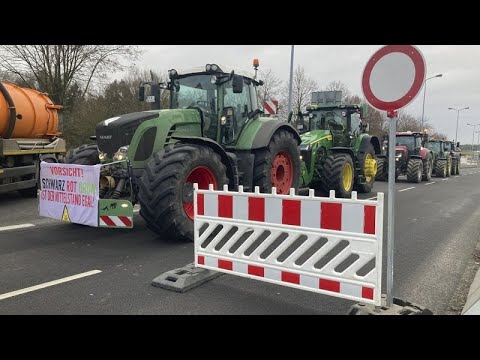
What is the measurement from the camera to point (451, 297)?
13.6 ft

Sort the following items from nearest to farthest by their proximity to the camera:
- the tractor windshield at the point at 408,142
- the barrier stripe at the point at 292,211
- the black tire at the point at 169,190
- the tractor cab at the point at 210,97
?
the barrier stripe at the point at 292,211 < the black tire at the point at 169,190 < the tractor cab at the point at 210,97 < the tractor windshield at the point at 408,142

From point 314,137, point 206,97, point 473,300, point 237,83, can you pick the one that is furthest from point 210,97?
point 473,300

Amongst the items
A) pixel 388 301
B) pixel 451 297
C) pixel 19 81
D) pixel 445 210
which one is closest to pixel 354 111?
pixel 445 210

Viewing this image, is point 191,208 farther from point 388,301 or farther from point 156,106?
point 388,301

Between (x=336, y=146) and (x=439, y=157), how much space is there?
15075 millimetres

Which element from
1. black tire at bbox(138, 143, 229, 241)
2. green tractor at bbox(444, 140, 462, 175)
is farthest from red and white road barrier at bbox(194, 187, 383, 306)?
green tractor at bbox(444, 140, 462, 175)

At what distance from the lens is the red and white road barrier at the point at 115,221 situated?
→ 5215mm

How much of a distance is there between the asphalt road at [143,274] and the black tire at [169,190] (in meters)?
0.35

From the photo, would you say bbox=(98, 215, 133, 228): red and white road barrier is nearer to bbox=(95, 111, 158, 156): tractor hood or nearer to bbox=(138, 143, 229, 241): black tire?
bbox=(138, 143, 229, 241): black tire

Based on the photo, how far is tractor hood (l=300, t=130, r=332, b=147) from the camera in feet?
36.0

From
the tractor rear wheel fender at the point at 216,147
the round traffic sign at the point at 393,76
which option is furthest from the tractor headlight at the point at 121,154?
the round traffic sign at the point at 393,76

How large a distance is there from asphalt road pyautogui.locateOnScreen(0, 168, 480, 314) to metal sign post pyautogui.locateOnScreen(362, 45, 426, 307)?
3.71ft

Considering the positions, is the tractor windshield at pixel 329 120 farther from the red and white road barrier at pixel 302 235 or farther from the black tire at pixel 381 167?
the red and white road barrier at pixel 302 235

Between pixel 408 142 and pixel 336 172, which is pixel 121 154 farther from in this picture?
pixel 408 142
